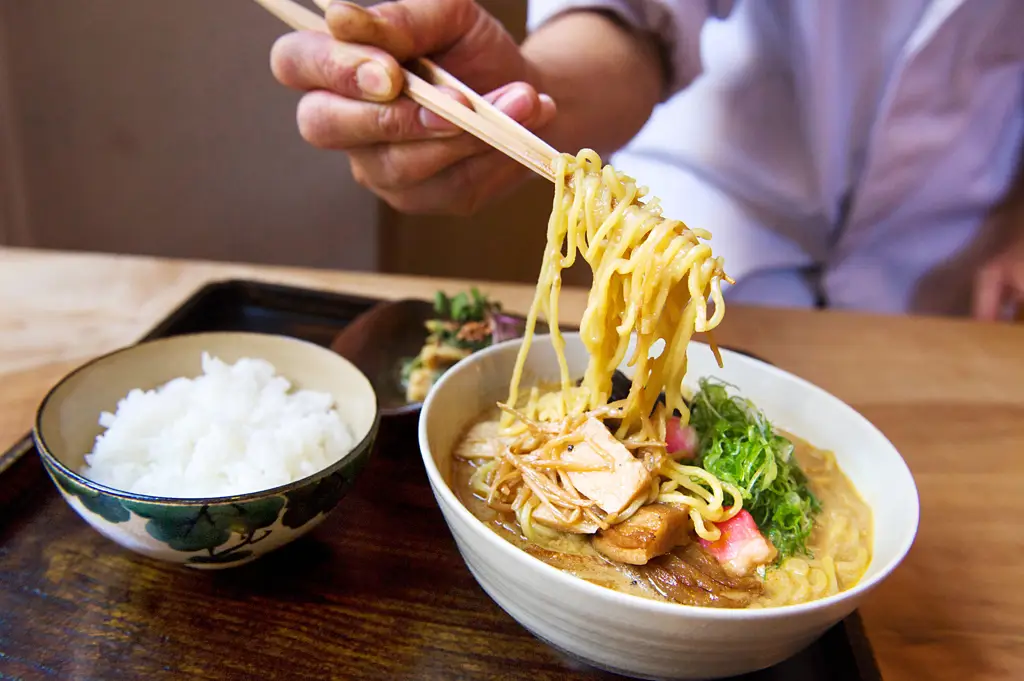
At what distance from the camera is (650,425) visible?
3.96 feet

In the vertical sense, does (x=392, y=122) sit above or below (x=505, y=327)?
above

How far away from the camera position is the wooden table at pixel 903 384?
1.24m

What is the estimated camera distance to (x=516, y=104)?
1.42 metres

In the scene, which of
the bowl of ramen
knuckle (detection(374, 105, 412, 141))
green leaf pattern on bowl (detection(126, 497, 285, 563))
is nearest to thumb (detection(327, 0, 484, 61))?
knuckle (detection(374, 105, 412, 141))

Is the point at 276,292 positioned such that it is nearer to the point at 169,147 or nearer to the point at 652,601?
the point at 652,601

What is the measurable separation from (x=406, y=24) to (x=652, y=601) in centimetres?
119

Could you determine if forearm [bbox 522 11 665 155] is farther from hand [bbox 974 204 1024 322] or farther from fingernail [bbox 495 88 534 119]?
hand [bbox 974 204 1024 322]

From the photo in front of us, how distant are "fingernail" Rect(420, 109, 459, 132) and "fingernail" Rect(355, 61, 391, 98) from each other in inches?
4.1

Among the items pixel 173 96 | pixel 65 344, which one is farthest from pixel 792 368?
pixel 173 96

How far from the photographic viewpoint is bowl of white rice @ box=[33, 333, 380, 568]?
104cm

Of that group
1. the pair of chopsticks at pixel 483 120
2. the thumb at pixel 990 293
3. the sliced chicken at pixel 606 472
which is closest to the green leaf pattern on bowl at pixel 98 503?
the sliced chicken at pixel 606 472

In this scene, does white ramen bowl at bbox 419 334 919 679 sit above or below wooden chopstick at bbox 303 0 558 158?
below

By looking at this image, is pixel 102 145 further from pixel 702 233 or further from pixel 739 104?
pixel 702 233

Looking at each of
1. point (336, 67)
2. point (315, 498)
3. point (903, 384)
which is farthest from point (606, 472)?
point (903, 384)
